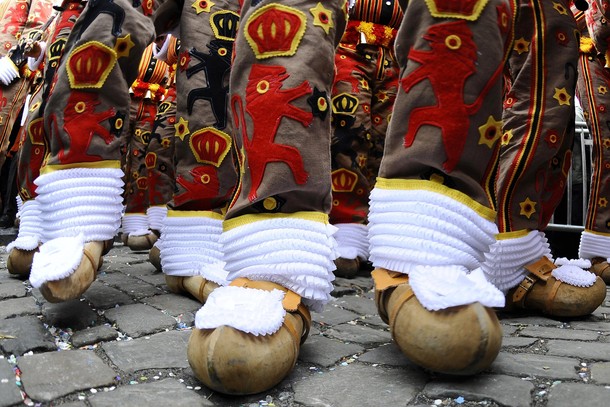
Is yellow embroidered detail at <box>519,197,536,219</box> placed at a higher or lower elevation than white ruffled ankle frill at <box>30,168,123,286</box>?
higher

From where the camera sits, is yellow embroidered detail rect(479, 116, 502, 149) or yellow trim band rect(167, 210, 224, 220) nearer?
yellow embroidered detail rect(479, 116, 502, 149)

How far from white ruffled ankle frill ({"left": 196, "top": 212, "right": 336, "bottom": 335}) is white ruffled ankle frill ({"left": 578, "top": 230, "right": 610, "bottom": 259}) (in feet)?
7.48

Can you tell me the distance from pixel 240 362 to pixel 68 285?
0.65 metres

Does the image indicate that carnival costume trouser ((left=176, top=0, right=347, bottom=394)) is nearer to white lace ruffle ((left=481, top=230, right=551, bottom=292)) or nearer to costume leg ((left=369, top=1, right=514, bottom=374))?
costume leg ((left=369, top=1, right=514, bottom=374))

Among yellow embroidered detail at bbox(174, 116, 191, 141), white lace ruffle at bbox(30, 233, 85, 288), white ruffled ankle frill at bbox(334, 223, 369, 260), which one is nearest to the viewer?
white lace ruffle at bbox(30, 233, 85, 288)

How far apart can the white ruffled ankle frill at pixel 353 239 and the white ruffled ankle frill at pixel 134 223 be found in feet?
5.44

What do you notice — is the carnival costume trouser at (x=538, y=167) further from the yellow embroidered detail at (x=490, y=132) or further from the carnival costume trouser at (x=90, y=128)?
the carnival costume trouser at (x=90, y=128)

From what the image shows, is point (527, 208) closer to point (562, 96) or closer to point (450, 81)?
point (562, 96)

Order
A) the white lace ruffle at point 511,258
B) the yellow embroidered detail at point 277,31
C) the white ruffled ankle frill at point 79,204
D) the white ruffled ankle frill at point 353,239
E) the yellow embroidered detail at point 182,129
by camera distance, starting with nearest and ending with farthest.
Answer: the yellow embroidered detail at point 277,31 → the white ruffled ankle frill at point 79,204 → the white lace ruffle at point 511,258 → the yellow embroidered detail at point 182,129 → the white ruffled ankle frill at point 353,239

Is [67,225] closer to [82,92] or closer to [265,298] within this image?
[82,92]

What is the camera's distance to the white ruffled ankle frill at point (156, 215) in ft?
12.4

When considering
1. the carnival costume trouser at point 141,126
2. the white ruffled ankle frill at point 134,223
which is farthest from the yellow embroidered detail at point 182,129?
the carnival costume trouser at point 141,126

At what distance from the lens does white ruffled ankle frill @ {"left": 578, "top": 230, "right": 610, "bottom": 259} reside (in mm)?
2811

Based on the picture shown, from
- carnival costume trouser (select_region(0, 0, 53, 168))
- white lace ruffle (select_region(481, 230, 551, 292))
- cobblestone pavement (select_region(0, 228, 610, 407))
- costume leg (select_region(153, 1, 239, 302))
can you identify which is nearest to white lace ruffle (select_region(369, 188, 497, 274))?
cobblestone pavement (select_region(0, 228, 610, 407))
